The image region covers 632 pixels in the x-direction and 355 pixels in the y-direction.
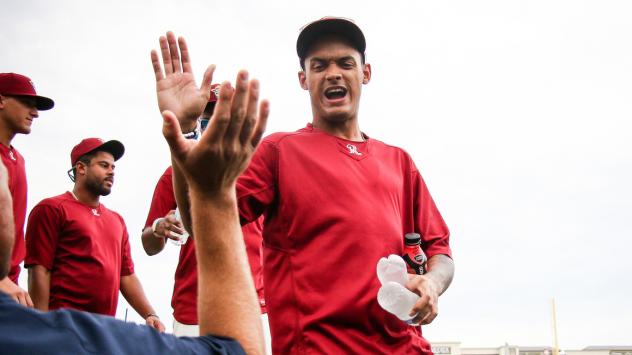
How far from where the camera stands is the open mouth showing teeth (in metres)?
3.67

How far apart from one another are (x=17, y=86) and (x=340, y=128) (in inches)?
153

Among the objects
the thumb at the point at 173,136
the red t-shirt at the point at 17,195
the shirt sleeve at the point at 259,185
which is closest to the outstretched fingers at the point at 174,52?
the shirt sleeve at the point at 259,185

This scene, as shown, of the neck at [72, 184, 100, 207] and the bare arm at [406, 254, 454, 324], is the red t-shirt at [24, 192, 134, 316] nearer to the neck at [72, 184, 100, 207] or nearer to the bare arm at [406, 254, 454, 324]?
the neck at [72, 184, 100, 207]

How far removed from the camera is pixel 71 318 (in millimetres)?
1327

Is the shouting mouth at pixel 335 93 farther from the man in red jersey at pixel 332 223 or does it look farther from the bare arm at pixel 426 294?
the bare arm at pixel 426 294

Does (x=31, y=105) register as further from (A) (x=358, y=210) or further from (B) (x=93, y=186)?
(A) (x=358, y=210)

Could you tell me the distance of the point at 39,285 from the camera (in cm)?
621

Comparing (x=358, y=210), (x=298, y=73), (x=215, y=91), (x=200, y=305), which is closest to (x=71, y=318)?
(x=200, y=305)

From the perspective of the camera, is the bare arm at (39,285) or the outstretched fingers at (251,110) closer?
the outstretched fingers at (251,110)

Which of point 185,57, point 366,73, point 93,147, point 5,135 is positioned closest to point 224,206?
point 185,57

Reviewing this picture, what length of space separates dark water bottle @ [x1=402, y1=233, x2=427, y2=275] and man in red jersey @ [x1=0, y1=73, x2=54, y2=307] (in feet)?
12.0

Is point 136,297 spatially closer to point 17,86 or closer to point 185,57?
point 17,86

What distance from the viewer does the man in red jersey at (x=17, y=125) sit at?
5633 millimetres

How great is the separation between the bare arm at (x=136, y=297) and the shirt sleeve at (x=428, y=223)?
4.36 meters
